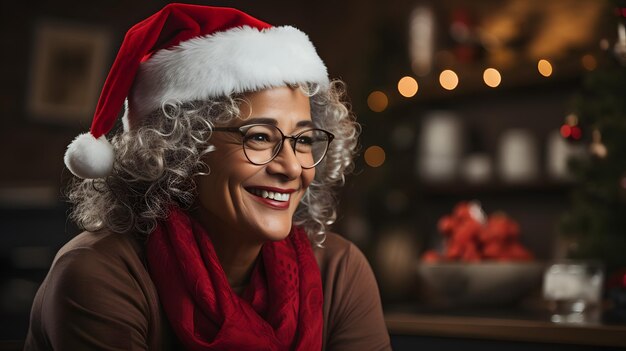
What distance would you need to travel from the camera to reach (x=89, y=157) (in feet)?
4.84

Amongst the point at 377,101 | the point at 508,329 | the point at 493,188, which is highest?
the point at 377,101

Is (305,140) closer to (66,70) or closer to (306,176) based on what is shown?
(306,176)

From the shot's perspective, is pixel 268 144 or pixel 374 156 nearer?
pixel 268 144

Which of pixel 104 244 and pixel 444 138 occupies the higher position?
pixel 444 138

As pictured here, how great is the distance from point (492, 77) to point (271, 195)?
7.97 feet

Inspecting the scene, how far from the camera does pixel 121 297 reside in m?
1.42

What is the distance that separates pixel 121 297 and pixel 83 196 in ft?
1.09

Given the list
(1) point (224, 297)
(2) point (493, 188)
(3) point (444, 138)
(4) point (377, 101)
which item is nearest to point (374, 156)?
(4) point (377, 101)

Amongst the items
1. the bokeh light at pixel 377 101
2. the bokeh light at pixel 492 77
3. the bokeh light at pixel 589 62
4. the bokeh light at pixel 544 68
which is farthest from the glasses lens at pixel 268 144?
the bokeh light at pixel 377 101

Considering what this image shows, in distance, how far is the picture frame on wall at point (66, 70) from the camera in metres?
4.95

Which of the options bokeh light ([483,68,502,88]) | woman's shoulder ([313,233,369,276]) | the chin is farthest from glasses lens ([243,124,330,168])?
bokeh light ([483,68,502,88])

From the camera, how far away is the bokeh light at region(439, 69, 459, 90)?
12.7ft

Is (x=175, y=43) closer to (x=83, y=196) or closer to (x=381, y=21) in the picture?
(x=83, y=196)

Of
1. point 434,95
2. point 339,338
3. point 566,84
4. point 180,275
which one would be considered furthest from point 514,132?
point 180,275
